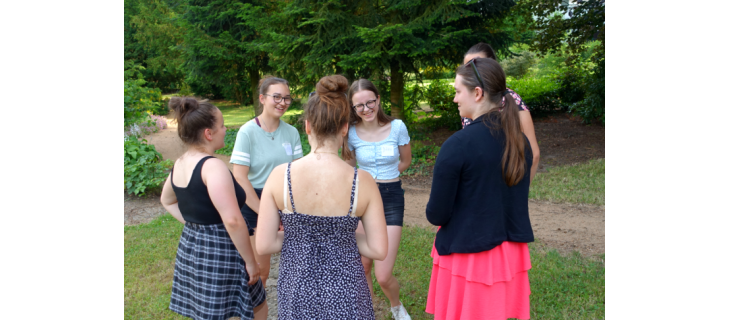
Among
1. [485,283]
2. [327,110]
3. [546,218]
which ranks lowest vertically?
[546,218]

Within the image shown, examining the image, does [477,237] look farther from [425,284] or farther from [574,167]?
[574,167]

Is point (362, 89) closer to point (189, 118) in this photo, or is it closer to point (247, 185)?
point (247, 185)

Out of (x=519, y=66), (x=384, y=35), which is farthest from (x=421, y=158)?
(x=519, y=66)

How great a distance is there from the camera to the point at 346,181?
78.1 inches

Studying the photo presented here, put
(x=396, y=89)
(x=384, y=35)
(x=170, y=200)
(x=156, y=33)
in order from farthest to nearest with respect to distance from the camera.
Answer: (x=156, y=33), (x=396, y=89), (x=384, y=35), (x=170, y=200)

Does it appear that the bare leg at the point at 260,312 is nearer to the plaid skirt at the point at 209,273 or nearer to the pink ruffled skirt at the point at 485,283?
the plaid skirt at the point at 209,273

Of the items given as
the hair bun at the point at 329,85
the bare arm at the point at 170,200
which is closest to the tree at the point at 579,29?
the hair bun at the point at 329,85

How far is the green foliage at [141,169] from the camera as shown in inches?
300

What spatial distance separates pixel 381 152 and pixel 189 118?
138 cm

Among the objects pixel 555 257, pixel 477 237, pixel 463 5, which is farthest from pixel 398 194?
pixel 463 5

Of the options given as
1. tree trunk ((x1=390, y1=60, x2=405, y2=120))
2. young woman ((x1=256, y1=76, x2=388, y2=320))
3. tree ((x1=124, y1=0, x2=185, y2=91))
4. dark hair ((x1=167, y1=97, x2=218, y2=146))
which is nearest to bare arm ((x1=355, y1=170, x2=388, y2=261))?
young woman ((x1=256, y1=76, x2=388, y2=320))

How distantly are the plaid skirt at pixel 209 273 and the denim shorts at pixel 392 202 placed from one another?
1117 millimetres

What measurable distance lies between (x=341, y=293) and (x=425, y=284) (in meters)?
2.49

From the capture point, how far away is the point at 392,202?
328 centimetres
